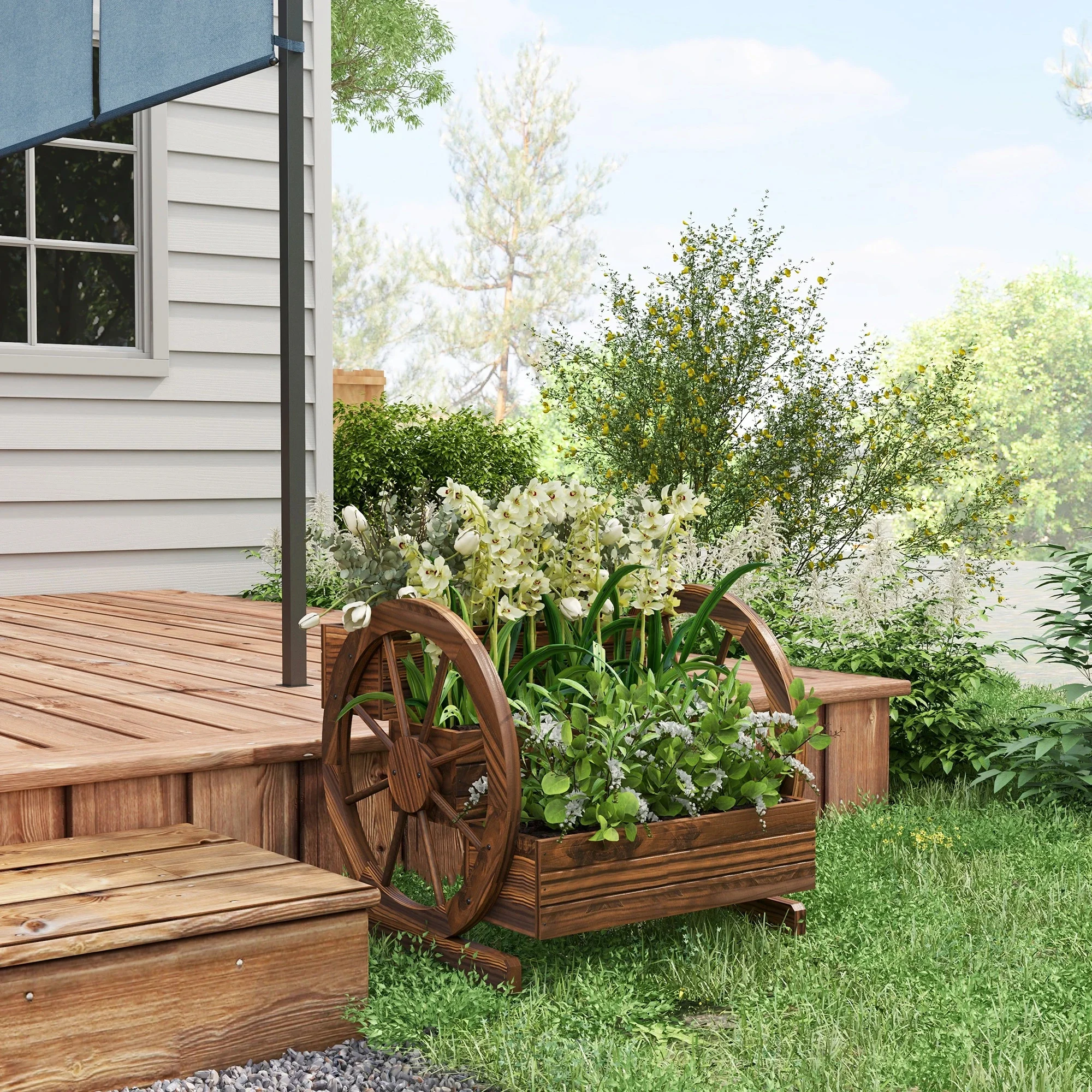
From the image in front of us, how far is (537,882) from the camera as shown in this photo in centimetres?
178

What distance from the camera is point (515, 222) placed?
22.4m

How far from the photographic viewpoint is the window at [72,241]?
4707 millimetres

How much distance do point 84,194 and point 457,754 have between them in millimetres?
3635

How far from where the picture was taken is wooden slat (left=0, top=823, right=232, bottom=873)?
186cm

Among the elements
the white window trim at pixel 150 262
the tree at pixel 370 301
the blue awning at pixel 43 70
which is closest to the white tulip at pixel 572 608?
the blue awning at pixel 43 70

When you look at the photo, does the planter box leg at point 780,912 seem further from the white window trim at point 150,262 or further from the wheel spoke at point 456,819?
the white window trim at point 150,262

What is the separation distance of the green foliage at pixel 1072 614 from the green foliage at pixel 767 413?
340cm

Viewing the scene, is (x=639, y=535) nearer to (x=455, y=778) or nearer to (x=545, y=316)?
(x=455, y=778)

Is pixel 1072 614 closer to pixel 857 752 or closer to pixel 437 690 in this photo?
pixel 857 752

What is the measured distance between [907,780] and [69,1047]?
2402 millimetres

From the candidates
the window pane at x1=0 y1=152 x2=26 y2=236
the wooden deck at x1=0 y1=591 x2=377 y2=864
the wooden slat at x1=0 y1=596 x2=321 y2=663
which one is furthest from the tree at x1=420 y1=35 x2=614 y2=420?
the wooden deck at x1=0 y1=591 x2=377 y2=864

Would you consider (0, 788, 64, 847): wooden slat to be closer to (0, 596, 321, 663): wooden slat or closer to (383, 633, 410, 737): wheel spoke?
(383, 633, 410, 737): wheel spoke

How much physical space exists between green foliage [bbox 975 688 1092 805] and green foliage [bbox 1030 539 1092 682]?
14 centimetres

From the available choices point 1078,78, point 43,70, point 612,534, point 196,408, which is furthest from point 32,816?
point 1078,78
